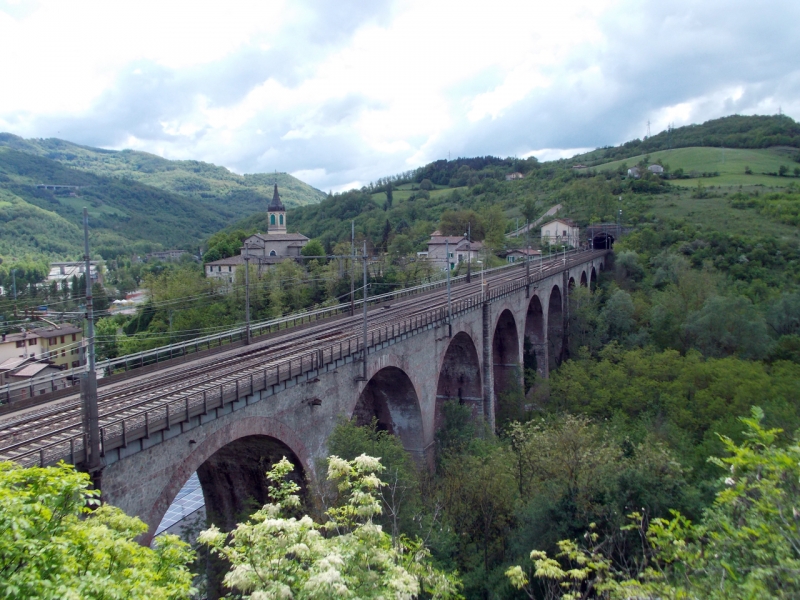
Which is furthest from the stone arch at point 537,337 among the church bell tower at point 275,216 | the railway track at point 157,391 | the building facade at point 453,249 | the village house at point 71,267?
the church bell tower at point 275,216

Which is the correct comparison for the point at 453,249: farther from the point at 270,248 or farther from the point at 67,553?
the point at 67,553

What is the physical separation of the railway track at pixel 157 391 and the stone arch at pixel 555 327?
3218 cm

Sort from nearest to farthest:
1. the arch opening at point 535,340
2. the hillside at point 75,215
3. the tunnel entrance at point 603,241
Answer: the arch opening at point 535,340 → the tunnel entrance at point 603,241 → the hillside at point 75,215

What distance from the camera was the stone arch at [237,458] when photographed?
14086 mm

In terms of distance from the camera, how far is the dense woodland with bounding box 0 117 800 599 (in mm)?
8445

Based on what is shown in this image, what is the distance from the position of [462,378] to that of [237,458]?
789 inches

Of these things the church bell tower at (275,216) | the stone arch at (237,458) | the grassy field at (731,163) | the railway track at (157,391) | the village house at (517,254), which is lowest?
the stone arch at (237,458)

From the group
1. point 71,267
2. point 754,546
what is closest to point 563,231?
point 71,267

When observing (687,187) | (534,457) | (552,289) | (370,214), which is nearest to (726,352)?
(552,289)

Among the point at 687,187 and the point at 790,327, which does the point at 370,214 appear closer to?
the point at 687,187

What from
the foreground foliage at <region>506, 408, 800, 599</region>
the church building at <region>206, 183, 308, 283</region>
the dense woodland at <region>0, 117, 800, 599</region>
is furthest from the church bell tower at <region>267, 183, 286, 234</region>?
the foreground foliage at <region>506, 408, 800, 599</region>

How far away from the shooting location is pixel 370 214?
135m

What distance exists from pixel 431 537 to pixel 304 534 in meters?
8.25

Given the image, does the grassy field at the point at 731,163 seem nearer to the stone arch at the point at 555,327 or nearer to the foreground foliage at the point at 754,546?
the stone arch at the point at 555,327
